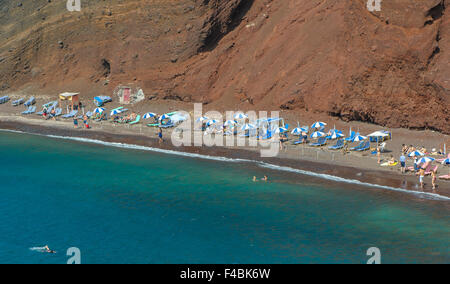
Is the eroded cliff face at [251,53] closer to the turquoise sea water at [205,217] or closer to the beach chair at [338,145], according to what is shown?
the beach chair at [338,145]

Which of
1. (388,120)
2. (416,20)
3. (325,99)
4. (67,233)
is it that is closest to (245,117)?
(325,99)

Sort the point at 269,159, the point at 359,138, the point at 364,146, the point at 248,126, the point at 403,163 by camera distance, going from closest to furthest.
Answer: the point at 403,163 → the point at 359,138 → the point at 364,146 → the point at 269,159 → the point at 248,126

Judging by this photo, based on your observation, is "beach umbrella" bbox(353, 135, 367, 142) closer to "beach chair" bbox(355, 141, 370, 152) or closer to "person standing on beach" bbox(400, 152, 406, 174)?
"beach chair" bbox(355, 141, 370, 152)

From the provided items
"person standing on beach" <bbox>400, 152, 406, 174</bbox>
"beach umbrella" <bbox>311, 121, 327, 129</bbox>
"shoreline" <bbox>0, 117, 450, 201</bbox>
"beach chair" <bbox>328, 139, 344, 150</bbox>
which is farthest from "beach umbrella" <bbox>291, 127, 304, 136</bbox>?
"person standing on beach" <bbox>400, 152, 406, 174</bbox>

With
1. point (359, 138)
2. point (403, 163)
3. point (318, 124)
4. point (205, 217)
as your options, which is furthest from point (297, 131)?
point (205, 217)


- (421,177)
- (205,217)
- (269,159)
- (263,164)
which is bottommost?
(205,217)

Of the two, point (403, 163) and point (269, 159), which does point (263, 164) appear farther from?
point (403, 163)

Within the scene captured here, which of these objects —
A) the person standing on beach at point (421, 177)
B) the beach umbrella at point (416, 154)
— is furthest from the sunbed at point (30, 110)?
the person standing on beach at point (421, 177)
